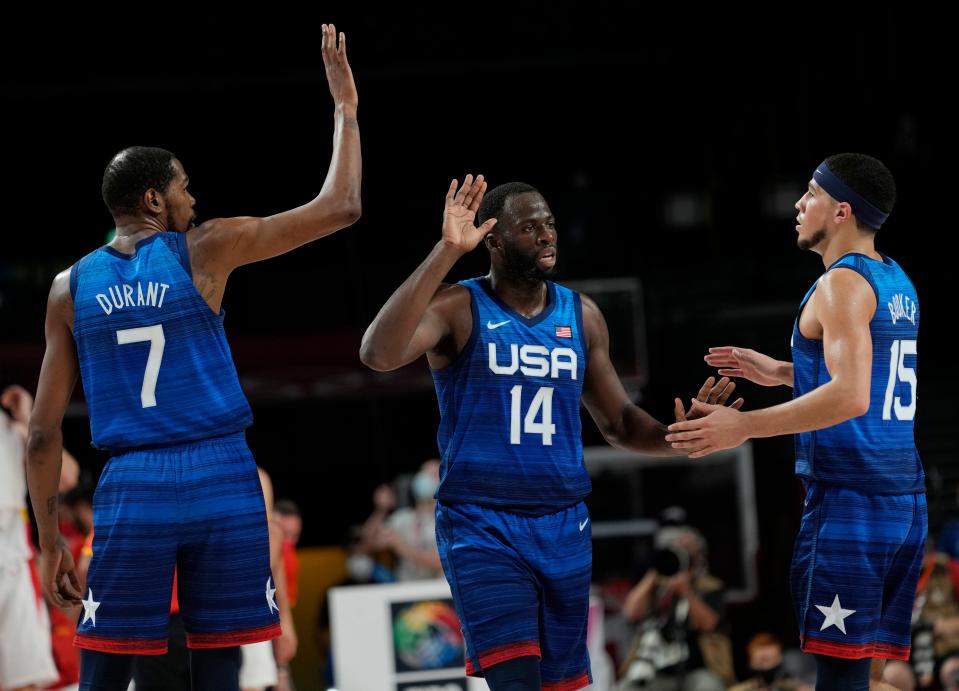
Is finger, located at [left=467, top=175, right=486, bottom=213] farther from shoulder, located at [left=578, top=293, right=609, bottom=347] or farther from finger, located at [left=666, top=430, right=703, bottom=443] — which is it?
finger, located at [left=666, top=430, right=703, bottom=443]

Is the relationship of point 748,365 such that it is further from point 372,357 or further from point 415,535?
point 415,535

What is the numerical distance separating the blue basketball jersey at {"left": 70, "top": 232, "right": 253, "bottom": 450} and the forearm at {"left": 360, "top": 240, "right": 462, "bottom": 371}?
0.56 m

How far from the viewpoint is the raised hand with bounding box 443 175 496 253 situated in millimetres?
4438

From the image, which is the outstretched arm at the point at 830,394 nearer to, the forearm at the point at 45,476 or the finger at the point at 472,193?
the finger at the point at 472,193

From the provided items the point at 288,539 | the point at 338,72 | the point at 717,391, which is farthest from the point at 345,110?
the point at 288,539

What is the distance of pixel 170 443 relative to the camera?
13.6ft

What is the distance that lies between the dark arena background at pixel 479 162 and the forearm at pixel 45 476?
10277 millimetres

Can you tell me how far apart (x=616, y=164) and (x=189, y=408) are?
17.5m

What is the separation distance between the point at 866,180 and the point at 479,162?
16082 millimetres

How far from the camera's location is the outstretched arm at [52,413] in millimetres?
4258

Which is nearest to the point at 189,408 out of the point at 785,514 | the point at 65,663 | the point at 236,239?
the point at 236,239

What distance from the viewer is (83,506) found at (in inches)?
286

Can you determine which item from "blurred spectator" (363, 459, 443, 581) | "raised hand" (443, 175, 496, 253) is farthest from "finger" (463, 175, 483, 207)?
"blurred spectator" (363, 459, 443, 581)

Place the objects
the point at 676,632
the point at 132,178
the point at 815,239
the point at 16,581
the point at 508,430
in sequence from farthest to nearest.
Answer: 1. the point at 676,632
2. the point at 16,581
3. the point at 815,239
4. the point at 508,430
5. the point at 132,178
